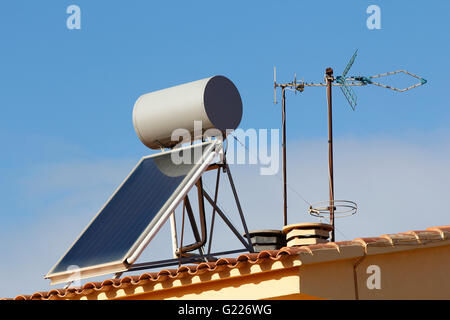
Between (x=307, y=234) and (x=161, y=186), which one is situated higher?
(x=161, y=186)

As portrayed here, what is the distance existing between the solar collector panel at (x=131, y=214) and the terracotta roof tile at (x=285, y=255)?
1.27 feet

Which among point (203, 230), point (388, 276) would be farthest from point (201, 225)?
point (388, 276)

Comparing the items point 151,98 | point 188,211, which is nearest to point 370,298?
point 188,211

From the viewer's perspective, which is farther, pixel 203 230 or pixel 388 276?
pixel 203 230

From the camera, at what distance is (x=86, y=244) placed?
16125mm

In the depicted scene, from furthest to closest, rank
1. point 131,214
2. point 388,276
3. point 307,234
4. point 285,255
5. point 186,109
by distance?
point 186,109 < point 307,234 < point 131,214 < point 388,276 < point 285,255

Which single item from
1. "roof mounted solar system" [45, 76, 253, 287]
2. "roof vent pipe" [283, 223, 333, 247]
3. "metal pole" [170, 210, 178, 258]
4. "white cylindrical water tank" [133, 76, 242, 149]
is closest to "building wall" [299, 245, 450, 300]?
"roof vent pipe" [283, 223, 333, 247]

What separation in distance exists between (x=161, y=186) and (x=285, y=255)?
438 centimetres

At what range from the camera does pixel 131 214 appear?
1608 centimetres

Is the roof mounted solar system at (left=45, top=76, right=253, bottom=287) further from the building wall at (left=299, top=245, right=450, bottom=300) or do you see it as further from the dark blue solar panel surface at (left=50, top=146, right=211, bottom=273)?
the building wall at (left=299, top=245, right=450, bottom=300)

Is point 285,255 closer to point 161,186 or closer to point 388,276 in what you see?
point 388,276

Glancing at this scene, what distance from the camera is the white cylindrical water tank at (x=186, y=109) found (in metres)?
16.8

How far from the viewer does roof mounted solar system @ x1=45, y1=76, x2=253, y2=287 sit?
15242 millimetres
